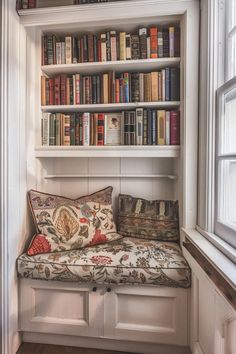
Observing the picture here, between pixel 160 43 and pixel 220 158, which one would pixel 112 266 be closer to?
pixel 220 158

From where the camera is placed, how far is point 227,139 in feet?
3.77

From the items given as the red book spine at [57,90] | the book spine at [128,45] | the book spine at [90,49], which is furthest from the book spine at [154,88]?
the red book spine at [57,90]

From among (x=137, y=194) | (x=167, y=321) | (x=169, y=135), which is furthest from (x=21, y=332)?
(x=169, y=135)

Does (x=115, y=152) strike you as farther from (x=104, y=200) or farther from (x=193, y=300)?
(x=193, y=300)

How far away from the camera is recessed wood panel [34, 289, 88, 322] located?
133 centimetres

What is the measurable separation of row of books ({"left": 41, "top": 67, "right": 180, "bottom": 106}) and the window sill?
0.93m

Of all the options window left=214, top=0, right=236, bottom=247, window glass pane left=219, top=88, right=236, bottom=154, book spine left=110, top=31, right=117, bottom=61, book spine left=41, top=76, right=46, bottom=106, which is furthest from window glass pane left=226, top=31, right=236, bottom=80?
book spine left=41, top=76, right=46, bottom=106

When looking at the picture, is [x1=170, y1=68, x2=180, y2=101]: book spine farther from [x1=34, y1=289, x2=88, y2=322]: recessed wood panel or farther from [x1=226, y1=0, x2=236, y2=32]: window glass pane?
[x1=34, y1=289, x2=88, y2=322]: recessed wood panel

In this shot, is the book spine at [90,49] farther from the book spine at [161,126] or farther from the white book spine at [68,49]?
the book spine at [161,126]

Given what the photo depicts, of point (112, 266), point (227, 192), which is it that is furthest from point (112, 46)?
point (112, 266)

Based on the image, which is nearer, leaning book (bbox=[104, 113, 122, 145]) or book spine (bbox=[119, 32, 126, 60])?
book spine (bbox=[119, 32, 126, 60])

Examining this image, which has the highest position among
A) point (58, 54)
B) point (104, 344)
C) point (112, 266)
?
point (58, 54)

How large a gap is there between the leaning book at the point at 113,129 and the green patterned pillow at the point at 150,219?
0.47 metres

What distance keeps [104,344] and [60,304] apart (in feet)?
1.19
